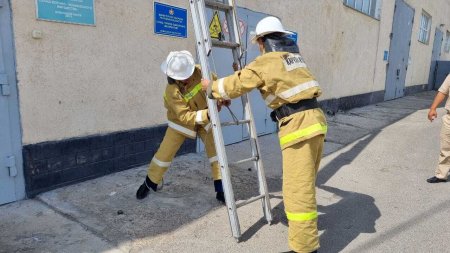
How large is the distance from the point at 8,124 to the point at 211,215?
2126 millimetres

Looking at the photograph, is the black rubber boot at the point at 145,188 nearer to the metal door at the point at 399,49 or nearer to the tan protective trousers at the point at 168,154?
the tan protective trousers at the point at 168,154

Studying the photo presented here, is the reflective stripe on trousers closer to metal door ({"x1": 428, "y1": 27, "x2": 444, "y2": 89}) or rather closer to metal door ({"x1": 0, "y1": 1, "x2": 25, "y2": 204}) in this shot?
metal door ({"x1": 0, "y1": 1, "x2": 25, "y2": 204})

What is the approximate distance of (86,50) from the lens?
3.84 m

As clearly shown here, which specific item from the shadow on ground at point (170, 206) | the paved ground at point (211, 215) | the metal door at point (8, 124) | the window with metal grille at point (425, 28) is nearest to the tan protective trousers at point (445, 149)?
the paved ground at point (211, 215)

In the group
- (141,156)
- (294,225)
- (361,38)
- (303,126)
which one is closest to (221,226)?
(294,225)

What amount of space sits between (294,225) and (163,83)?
2856 millimetres

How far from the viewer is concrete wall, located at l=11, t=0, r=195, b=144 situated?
3.43m

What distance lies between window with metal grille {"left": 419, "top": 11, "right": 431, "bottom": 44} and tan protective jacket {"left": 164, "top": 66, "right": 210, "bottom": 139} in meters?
17.0

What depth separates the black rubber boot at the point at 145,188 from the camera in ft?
11.8

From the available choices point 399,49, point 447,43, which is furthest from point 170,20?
point 447,43

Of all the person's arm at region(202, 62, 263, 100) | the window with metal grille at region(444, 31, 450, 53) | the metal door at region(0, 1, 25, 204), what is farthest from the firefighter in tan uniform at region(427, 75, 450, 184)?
the window with metal grille at region(444, 31, 450, 53)

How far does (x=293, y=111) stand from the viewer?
108 inches

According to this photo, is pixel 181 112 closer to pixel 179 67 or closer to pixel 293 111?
pixel 179 67

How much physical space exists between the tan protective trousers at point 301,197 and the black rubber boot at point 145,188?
1.50m
